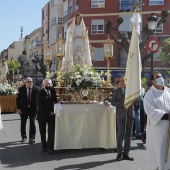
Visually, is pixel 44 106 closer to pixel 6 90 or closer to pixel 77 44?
pixel 77 44

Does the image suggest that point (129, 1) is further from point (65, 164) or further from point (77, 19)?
point (65, 164)

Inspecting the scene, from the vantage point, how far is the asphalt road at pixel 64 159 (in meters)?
7.06

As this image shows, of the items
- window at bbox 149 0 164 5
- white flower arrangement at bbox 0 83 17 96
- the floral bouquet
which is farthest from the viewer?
window at bbox 149 0 164 5

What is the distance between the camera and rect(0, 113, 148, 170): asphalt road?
23.2 feet

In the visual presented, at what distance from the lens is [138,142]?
1003cm

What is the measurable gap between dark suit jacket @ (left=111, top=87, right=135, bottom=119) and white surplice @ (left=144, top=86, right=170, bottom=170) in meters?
1.25

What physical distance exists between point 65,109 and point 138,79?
6.19 ft

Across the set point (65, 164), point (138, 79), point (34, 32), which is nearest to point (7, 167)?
point (65, 164)

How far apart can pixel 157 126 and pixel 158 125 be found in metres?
0.03

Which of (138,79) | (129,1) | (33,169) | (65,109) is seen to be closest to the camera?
(33,169)

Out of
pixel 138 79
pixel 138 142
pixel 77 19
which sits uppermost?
pixel 77 19

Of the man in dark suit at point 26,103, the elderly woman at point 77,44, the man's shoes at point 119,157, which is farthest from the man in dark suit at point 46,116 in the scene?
the elderly woman at point 77,44

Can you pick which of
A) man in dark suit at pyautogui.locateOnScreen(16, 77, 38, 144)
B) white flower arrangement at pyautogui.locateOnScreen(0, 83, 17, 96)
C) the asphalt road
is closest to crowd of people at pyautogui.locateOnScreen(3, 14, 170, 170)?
man in dark suit at pyautogui.locateOnScreen(16, 77, 38, 144)

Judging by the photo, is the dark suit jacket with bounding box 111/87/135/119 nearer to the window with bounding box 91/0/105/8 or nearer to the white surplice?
the white surplice
